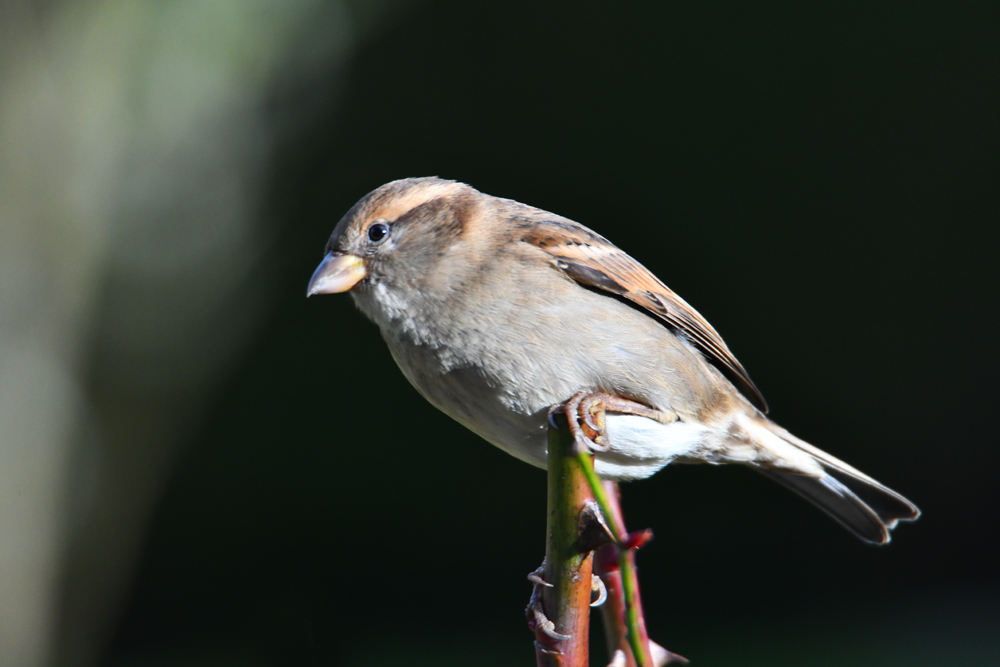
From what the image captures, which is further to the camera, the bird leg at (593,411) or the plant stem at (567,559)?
the bird leg at (593,411)

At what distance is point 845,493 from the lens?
183cm

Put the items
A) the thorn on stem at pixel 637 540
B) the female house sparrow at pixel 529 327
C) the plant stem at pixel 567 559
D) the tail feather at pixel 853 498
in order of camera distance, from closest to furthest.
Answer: the thorn on stem at pixel 637 540 → the plant stem at pixel 567 559 → the female house sparrow at pixel 529 327 → the tail feather at pixel 853 498

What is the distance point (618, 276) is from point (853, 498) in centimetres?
74

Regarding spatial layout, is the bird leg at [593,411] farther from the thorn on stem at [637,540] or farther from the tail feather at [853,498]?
the tail feather at [853,498]

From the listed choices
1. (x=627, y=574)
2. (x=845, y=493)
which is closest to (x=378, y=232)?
(x=627, y=574)

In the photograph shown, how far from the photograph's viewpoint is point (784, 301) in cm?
376

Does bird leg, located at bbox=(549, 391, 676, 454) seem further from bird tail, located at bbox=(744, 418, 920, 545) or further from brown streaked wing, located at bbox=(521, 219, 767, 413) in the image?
bird tail, located at bbox=(744, 418, 920, 545)

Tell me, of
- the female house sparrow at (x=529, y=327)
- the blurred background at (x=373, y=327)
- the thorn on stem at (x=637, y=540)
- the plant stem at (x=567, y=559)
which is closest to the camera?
the thorn on stem at (x=637, y=540)

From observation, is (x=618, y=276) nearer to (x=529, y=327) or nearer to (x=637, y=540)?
(x=529, y=327)

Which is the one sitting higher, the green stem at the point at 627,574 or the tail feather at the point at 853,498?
the green stem at the point at 627,574

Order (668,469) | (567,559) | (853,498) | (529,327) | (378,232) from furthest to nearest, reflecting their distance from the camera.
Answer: (668,469) < (853,498) < (378,232) < (529,327) < (567,559)

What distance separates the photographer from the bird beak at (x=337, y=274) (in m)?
1.42

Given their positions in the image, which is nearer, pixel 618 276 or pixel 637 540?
pixel 637 540

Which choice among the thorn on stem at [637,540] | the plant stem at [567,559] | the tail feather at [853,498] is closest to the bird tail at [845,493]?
the tail feather at [853,498]
